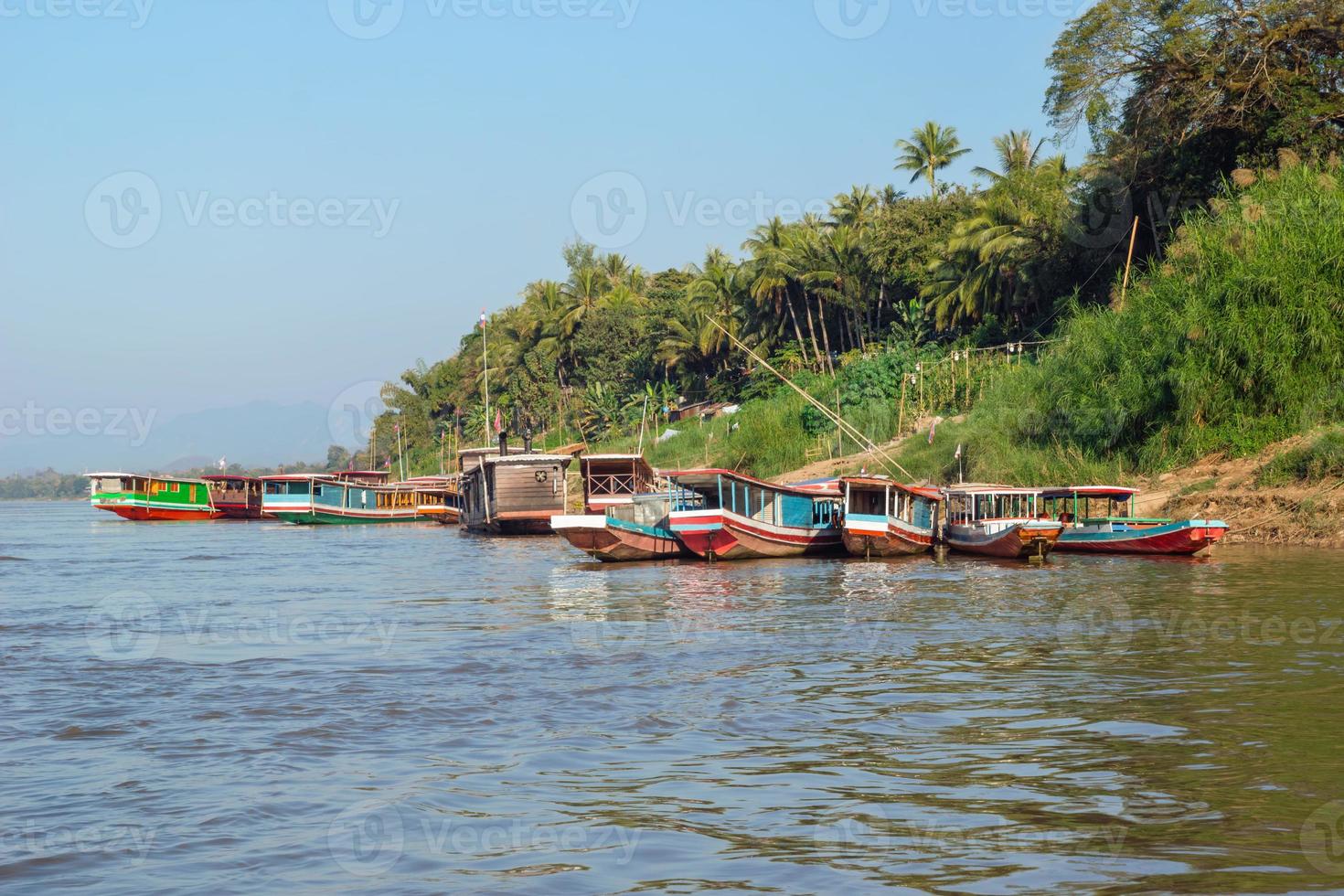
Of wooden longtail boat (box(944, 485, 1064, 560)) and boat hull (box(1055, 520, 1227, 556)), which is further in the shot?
wooden longtail boat (box(944, 485, 1064, 560))

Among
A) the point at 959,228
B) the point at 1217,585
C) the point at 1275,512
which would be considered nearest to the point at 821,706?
the point at 1217,585

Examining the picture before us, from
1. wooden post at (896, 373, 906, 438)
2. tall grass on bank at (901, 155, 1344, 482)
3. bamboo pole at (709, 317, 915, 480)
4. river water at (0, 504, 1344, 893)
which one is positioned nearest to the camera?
river water at (0, 504, 1344, 893)

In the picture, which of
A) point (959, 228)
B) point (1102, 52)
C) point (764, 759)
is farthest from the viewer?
point (959, 228)

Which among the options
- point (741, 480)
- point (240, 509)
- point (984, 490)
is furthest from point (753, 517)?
point (240, 509)

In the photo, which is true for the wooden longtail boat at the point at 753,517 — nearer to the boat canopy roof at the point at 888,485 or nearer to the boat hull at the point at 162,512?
the boat canopy roof at the point at 888,485

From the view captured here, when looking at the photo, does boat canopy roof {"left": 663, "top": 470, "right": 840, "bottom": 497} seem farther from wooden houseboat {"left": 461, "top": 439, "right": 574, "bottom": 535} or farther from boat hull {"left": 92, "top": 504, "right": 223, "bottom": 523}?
boat hull {"left": 92, "top": 504, "right": 223, "bottom": 523}

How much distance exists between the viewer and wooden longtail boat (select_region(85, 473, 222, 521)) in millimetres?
65000

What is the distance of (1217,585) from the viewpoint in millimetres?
19641

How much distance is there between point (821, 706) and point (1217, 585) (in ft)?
37.8

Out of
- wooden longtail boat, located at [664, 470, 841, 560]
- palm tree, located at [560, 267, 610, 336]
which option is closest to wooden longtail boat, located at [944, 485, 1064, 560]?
wooden longtail boat, located at [664, 470, 841, 560]

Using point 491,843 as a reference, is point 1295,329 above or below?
above

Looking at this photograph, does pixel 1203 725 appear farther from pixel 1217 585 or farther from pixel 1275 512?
pixel 1275 512

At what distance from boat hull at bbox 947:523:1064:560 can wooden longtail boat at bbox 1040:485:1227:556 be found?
3.17 ft

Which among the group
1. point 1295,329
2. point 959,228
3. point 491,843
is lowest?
point 491,843
